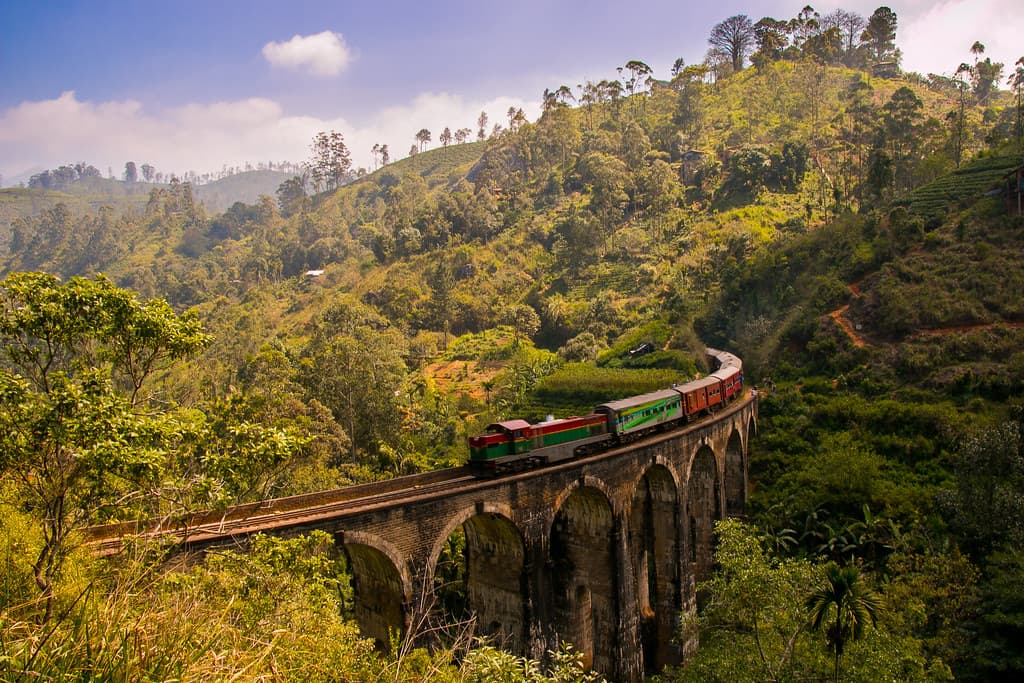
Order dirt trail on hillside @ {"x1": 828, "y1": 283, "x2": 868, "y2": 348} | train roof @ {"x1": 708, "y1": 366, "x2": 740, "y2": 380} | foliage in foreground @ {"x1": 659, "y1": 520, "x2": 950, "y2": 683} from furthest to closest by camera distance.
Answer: dirt trail on hillside @ {"x1": 828, "y1": 283, "x2": 868, "y2": 348}
train roof @ {"x1": 708, "y1": 366, "x2": 740, "y2": 380}
foliage in foreground @ {"x1": 659, "y1": 520, "x2": 950, "y2": 683}

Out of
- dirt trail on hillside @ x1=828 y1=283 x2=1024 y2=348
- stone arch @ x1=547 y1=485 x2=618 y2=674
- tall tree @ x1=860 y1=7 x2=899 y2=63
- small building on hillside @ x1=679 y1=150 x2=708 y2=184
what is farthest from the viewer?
tall tree @ x1=860 y1=7 x2=899 y2=63

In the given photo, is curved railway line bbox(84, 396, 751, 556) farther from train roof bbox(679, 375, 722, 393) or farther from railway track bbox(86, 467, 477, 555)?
train roof bbox(679, 375, 722, 393)

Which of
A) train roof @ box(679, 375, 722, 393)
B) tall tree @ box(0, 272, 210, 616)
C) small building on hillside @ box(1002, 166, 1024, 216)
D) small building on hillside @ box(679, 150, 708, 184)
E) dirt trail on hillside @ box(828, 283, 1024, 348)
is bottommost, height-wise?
train roof @ box(679, 375, 722, 393)

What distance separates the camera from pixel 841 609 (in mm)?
14969

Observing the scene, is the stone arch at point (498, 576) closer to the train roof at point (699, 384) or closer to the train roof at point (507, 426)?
the train roof at point (507, 426)

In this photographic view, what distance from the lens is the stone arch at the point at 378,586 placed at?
539 inches

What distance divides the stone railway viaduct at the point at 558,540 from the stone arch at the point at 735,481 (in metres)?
1.13

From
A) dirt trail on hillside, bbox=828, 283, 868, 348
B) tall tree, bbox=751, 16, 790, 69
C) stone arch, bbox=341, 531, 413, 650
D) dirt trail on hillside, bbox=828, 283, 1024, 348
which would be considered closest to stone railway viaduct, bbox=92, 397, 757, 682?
stone arch, bbox=341, 531, 413, 650

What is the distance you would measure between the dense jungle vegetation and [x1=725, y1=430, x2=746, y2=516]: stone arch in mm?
1089

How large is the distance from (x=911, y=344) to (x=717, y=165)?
4967 cm

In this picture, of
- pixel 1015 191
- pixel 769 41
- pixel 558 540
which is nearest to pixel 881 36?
pixel 769 41

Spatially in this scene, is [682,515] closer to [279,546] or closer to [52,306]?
[279,546]

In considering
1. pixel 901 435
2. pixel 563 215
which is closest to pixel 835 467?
pixel 901 435

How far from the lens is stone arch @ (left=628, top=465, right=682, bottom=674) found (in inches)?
957
